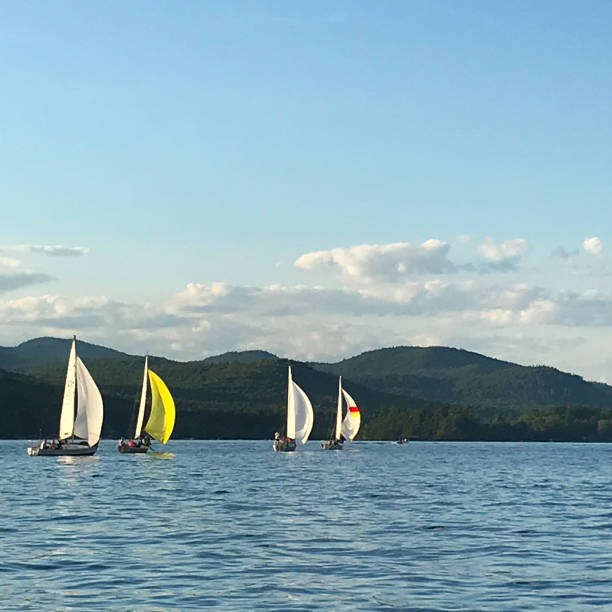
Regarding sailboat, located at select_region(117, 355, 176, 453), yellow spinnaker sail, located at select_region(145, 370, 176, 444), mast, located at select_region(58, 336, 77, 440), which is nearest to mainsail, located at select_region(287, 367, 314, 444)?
sailboat, located at select_region(117, 355, 176, 453)

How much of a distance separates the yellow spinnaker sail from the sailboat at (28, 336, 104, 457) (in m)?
11.5

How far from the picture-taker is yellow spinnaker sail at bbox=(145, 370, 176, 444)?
143 meters

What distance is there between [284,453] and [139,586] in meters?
149

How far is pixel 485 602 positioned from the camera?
32.2 m

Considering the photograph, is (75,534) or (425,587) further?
(75,534)

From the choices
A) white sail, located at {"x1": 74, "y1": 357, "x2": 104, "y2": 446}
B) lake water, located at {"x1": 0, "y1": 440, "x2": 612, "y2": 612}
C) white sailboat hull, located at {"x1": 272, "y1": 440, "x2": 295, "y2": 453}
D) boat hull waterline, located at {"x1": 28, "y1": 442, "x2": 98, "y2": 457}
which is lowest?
lake water, located at {"x1": 0, "y1": 440, "x2": 612, "y2": 612}

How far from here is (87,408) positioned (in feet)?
424

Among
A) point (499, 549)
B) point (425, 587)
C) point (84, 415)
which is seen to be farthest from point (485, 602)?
point (84, 415)

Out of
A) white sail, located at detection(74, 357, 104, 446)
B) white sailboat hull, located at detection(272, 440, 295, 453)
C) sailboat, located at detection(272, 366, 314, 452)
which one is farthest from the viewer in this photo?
white sailboat hull, located at detection(272, 440, 295, 453)

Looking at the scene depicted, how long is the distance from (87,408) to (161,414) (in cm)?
1751

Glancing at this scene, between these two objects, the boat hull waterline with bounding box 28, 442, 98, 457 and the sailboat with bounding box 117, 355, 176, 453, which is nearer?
the boat hull waterline with bounding box 28, 442, 98, 457

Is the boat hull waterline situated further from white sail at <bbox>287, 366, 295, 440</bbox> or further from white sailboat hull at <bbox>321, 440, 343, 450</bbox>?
white sailboat hull at <bbox>321, 440, 343, 450</bbox>

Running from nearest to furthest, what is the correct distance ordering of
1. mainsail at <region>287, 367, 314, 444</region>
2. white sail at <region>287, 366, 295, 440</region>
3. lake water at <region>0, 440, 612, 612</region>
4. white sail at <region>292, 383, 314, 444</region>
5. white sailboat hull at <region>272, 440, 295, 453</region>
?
lake water at <region>0, 440, 612, 612</region>, white sail at <region>287, 366, 295, 440</region>, mainsail at <region>287, 367, 314, 444</region>, white sail at <region>292, 383, 314, 444</region>, white sailboat hull at <region>272, 440, 295, 453</region>

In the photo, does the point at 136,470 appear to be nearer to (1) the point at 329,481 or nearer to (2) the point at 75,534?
(1) the point at 329,481
